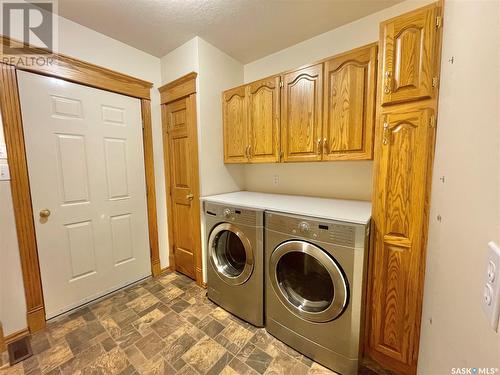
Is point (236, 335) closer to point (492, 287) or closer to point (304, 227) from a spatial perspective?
point (304, 227)

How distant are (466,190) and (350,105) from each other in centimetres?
107

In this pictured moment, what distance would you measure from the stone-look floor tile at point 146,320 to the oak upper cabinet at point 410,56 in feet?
7.65

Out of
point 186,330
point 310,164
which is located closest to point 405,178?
point 310,164

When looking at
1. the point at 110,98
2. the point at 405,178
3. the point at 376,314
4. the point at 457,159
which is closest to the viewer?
the point at 457,159

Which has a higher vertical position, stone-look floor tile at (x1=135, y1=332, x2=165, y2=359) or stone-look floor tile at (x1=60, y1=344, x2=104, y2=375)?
stone-look floor tile at (x1=60, y1=344, x2=104, y2=375)

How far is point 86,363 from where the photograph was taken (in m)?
1.36

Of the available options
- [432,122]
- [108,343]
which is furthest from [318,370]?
[432,122]

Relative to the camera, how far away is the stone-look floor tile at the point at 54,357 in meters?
1.33

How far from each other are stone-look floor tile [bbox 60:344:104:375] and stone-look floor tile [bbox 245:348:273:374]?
1054mm

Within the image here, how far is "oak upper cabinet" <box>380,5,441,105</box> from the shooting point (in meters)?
1.02

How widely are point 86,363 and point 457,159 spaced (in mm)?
2278

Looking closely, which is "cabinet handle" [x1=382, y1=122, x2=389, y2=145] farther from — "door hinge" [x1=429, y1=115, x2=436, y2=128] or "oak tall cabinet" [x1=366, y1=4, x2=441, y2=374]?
"door hinge" [x1=429, y1=115, x2=436, y2=128]

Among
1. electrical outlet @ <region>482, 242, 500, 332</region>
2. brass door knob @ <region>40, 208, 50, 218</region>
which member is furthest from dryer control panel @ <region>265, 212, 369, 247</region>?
brass door knob @ <region>40, 208, 50, 218</region>

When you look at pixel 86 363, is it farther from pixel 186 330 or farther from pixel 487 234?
pixel 487 234
